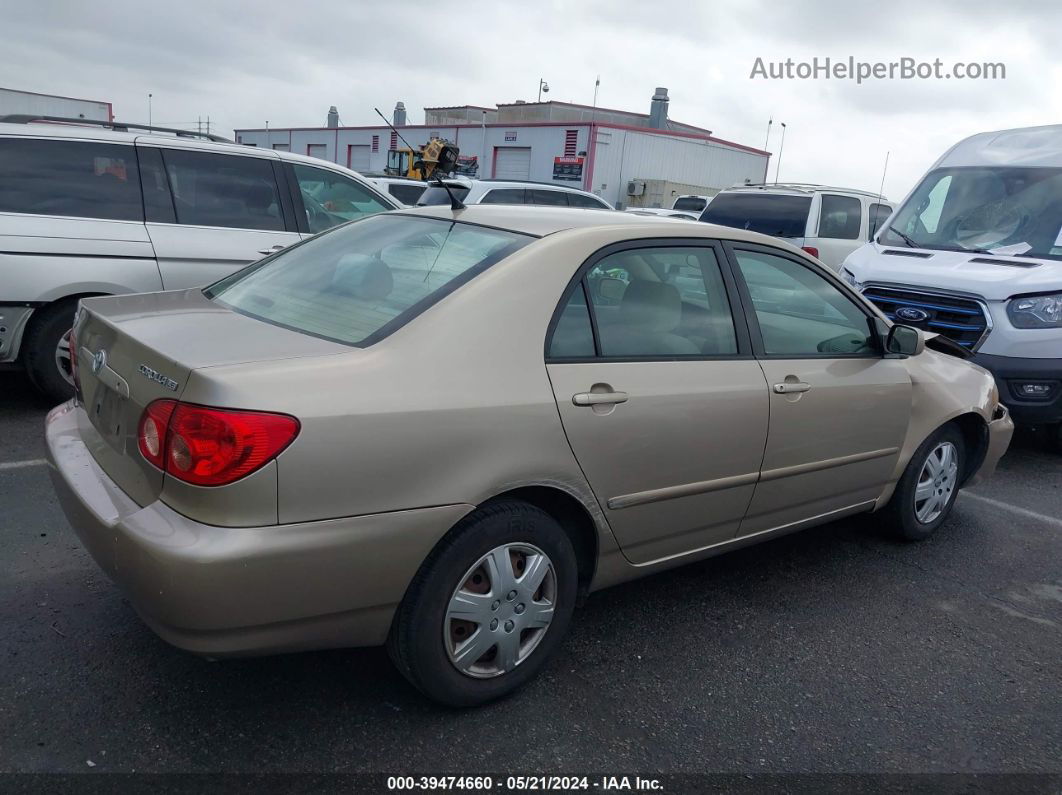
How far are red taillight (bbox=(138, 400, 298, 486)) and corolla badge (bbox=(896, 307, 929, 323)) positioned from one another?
5.26 meters

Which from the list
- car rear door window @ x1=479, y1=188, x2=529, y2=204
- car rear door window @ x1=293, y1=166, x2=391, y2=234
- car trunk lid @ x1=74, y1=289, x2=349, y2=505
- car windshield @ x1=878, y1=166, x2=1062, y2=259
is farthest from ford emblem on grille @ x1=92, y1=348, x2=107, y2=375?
car rear door window @ x1=479, y1=188, x2=529, y2=204

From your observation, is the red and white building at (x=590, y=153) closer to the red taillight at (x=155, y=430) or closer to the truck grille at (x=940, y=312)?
the truck grille at (x=940, y=312)

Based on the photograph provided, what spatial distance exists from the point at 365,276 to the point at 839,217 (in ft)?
28.6

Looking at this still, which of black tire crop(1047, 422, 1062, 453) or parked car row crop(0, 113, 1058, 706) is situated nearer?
parked car row crop(0, 113, 1058, 706)

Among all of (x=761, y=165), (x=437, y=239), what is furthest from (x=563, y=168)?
(x=437, y=239)

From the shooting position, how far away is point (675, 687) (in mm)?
3031

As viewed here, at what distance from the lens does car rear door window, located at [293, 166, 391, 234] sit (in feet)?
21.6

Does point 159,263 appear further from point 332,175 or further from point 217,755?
point 217,755

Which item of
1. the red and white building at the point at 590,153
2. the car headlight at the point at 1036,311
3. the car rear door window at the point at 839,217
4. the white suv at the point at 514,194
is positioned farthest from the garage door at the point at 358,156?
the car headlight at the point at 1036,311

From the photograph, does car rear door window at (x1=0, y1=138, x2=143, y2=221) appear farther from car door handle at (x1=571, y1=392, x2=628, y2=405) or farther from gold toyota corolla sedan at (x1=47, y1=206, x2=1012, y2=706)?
car door handle at (x1=571, y1=392, x2=628, y2=405)

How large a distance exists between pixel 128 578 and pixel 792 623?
97.9 inches

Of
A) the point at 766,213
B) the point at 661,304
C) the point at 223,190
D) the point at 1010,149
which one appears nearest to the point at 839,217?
the point at 766,213

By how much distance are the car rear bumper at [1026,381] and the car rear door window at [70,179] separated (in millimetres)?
5737

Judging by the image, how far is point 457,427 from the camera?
99.1 inches
